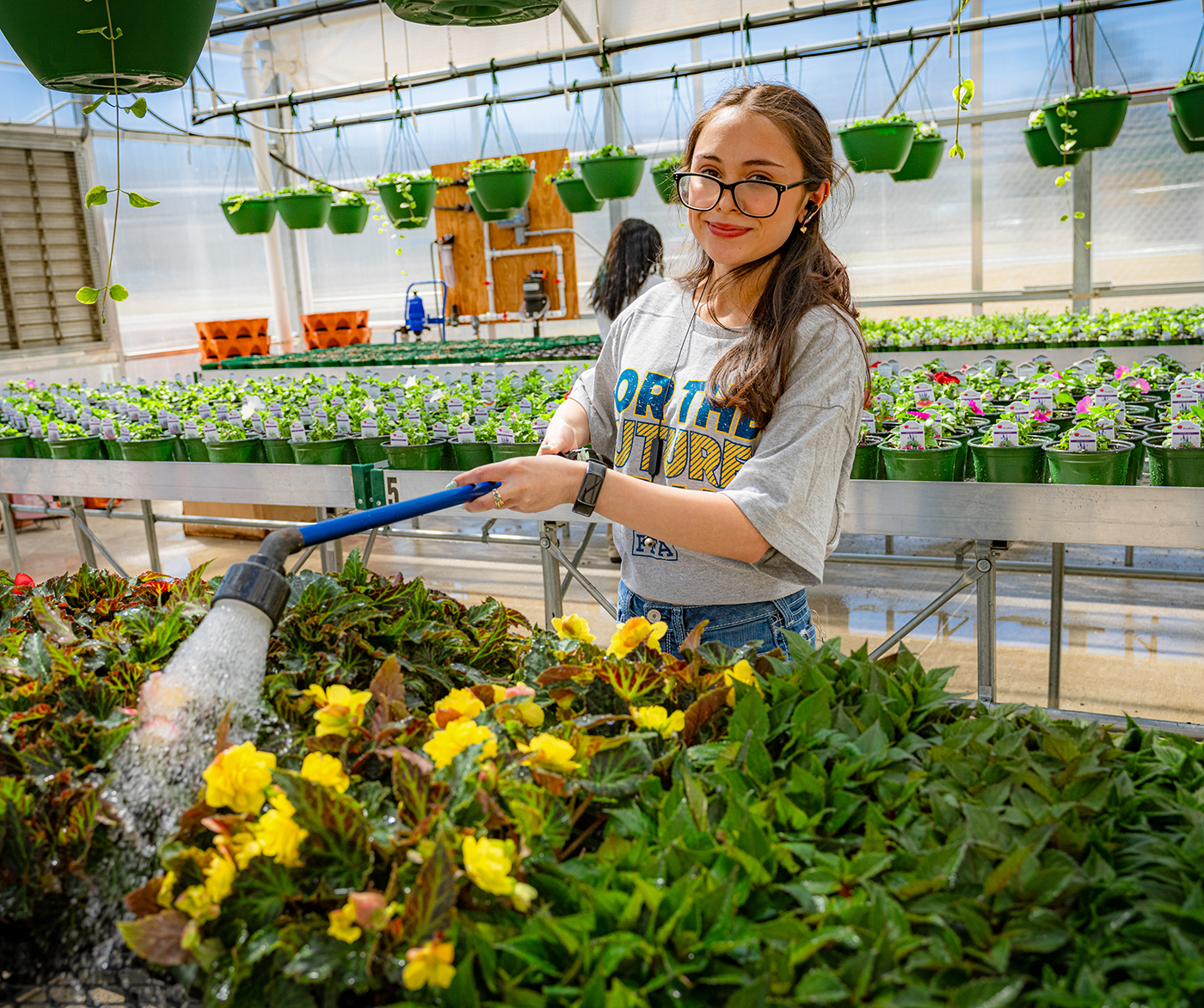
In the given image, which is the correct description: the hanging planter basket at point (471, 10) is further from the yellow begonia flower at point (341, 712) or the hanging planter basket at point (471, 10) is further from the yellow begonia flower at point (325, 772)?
the yellow begonia flower at point (325, 772)

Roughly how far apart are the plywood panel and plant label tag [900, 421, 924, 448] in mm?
7043

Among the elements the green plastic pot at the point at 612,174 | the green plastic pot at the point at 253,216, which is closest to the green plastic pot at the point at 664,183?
the green plastic pot at the point at 612,174

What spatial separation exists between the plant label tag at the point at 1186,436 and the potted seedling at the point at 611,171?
2405mm

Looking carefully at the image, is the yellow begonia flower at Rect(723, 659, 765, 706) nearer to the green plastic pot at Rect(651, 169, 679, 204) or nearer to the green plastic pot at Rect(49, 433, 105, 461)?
the green plastic pot at Rect(651, 169, 679, 204)

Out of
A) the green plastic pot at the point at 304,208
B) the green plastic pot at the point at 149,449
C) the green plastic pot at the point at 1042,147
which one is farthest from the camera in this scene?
the green plastic pot at the point at 304,208

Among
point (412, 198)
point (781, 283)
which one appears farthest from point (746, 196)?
point (412, 198)

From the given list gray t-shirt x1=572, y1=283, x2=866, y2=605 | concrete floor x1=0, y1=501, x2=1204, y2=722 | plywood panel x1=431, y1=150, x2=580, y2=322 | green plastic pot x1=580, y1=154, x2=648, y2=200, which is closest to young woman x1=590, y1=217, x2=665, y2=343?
green plastic pot x1=580, y1=154, x2=648, y2=200

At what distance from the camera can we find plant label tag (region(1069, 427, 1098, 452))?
2.03m

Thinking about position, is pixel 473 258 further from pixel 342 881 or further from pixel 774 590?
pixel 342 881

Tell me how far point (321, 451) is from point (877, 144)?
2275 mm

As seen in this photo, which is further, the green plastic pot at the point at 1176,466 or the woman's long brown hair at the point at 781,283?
the green plastic pot at the point at 1176,466

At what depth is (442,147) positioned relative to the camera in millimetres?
9492

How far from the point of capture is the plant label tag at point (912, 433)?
86.8 inches

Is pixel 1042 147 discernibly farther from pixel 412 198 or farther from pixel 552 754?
pixel 552 754
